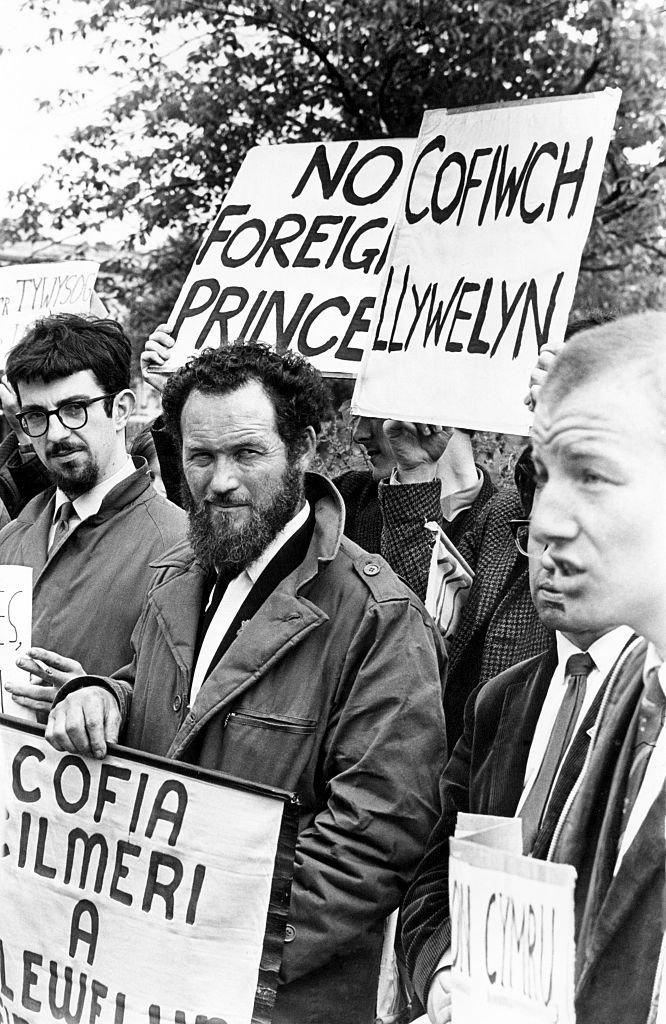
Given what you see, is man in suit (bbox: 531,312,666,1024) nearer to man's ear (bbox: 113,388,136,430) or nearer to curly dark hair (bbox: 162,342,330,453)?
curly dark hair (bbox: 162,342,330,453)

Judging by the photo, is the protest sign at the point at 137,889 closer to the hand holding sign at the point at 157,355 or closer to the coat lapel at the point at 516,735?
the coat lapel at the point at 516,735

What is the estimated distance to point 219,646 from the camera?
2.63 metres

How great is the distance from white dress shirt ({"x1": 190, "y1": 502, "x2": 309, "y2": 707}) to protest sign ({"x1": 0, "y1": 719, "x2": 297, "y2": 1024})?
0.28 m

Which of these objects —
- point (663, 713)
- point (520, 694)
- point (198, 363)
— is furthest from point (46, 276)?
point (663, 713)

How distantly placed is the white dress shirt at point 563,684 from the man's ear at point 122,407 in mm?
2182

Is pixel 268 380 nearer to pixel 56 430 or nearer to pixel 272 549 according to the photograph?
pixel 272 549

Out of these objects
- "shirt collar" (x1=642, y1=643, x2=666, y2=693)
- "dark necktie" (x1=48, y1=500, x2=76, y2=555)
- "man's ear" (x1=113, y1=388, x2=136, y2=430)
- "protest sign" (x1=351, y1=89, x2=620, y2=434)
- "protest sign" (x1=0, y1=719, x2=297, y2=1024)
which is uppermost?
"protest sign" (x1=351, y1=89, x2=620, y2=434)

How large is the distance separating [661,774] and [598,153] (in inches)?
88.1

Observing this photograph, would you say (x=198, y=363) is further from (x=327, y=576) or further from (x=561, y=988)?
(x=561, y=988)

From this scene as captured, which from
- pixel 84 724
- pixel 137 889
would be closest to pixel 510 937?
pixel 137 889

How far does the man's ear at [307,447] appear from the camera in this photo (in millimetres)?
2850

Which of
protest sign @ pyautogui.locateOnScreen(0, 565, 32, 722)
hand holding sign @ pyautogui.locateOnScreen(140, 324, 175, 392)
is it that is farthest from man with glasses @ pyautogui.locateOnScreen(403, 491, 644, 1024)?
hand holding sign @ pyautogui.locateOnScreen(140, 324, 175, 392)

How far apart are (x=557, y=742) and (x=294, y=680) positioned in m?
0.88

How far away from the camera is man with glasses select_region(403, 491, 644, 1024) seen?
1.59 m
